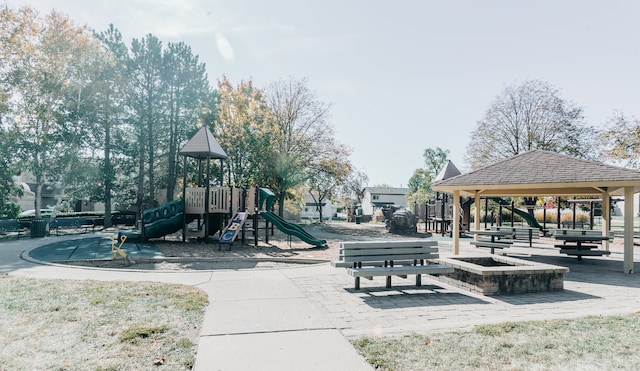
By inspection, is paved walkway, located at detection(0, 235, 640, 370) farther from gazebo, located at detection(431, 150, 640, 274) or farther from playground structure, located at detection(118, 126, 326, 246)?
playground structure, located at detection(118, 126, 326, 246)

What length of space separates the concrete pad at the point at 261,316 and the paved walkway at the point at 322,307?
0.04ft

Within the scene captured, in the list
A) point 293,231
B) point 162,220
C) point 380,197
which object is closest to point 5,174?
point 162,220

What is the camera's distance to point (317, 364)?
146 inches

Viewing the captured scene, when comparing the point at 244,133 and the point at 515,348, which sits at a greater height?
the point at 244,133

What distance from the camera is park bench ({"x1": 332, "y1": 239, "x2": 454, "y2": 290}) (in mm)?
7188

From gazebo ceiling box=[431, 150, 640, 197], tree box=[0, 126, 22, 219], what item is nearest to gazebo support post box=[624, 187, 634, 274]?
gazebo ceiling box=[431, 150, 640, 197]

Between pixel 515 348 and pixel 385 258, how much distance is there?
Answer: 3.46 metres

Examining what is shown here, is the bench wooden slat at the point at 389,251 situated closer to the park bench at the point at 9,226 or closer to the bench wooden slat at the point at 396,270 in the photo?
the bench wooden slat at the point at 396,270

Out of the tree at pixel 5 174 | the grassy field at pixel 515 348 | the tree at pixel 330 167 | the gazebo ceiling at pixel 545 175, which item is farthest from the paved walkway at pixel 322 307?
the tree at pixel 330 167

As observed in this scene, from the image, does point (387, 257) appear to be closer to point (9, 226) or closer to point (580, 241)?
point (580, 241)

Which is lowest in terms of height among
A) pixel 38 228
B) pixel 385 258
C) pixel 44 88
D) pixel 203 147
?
pixel 38 228

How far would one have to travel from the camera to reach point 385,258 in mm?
7531

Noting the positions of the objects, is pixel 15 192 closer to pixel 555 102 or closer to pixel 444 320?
pixel 444 320

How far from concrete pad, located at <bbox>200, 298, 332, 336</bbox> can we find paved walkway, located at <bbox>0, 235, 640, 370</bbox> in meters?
0.01
